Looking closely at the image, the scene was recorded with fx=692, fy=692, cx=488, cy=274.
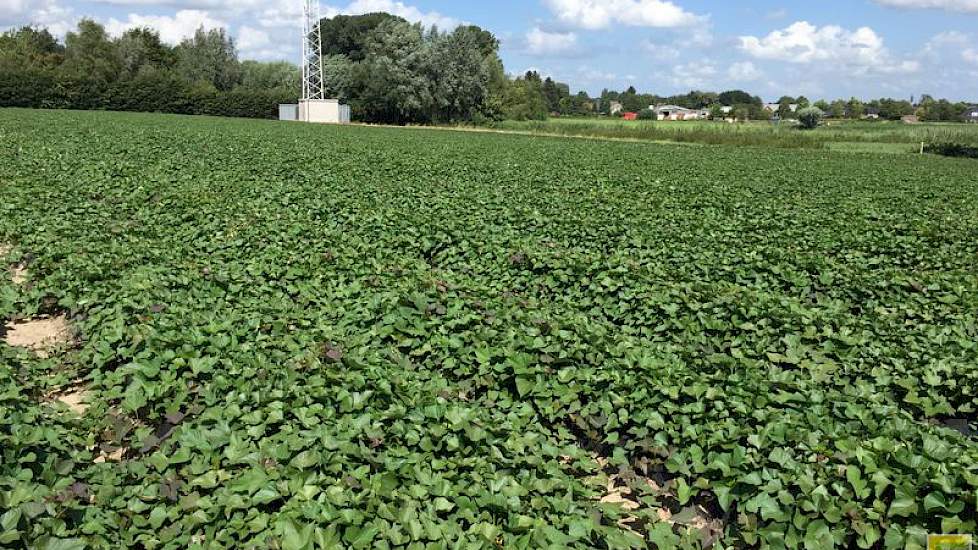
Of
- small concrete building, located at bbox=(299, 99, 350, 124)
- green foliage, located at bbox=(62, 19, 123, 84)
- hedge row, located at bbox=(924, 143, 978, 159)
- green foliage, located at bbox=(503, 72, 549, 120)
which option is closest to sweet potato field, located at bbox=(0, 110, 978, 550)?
hedge row, located at bbox=(924, 143, 978, 159)

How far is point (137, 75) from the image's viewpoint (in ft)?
241

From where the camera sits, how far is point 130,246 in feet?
30.4

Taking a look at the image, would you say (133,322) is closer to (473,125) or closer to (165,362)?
(165,362)

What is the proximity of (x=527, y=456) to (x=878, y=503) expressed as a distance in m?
1.98

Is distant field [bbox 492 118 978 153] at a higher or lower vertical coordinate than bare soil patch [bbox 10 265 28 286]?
higher

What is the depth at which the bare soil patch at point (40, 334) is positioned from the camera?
22.4 ft

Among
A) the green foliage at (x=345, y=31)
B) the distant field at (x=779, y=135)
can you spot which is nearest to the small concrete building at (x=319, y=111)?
the distant field at (x=779, y=135)

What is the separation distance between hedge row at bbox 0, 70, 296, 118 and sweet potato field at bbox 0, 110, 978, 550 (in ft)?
197

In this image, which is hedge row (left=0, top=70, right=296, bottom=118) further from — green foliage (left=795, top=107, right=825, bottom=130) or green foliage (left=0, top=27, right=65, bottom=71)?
green foliage (left=795, top=107, right=825, bottom=130)

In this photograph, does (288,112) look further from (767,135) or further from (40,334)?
(40,334)

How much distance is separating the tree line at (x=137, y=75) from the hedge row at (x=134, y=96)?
0.07m

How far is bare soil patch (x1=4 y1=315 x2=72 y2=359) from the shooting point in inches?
268

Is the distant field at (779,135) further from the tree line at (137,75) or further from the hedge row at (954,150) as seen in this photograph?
the tree line at (137,75)

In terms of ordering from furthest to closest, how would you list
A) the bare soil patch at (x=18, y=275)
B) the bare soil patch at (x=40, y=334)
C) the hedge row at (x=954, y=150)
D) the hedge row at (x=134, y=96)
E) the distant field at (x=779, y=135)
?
the hedge row at (x=134, y=96)
the distant field at (x=779, y=135)
the hedge row at (x=954, y=150)
the bare soil patch at (x=18, y=275)
the bare soil patch at (x=40, y=334)
